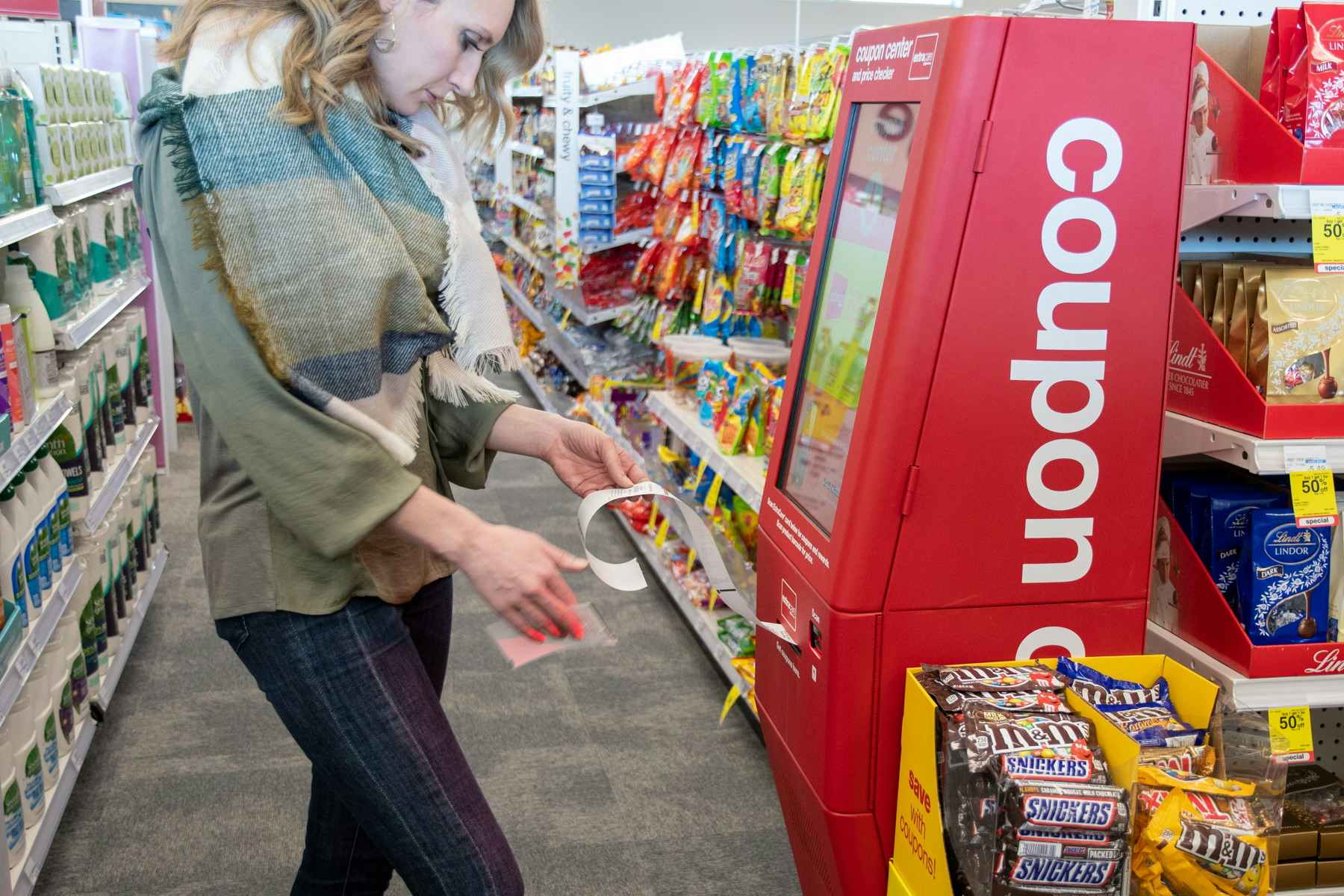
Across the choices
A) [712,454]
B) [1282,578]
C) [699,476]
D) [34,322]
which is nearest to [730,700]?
[712,454]

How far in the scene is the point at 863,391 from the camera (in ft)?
5.64

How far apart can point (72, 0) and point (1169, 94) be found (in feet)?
29.7

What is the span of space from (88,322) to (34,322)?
447mm

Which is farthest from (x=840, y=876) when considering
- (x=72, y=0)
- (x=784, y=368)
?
(x=72, y=0)

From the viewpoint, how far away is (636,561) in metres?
1.67

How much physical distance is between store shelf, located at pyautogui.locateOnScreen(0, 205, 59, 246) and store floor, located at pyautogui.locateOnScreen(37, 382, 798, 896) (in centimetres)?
138

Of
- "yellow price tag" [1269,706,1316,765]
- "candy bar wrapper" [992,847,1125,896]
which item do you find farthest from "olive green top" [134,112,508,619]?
"yellow price tag" [1269,706,1316,765]

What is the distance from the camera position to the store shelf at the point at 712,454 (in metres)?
2.91

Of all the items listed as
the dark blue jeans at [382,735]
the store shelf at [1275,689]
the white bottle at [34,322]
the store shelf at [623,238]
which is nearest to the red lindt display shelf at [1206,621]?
the store shelf at [1275,689]

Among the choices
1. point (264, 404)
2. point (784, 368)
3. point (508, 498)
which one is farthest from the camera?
point (508, 498)

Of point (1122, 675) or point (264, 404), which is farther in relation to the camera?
point (1122, 675)

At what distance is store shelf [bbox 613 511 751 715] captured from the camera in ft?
11.4

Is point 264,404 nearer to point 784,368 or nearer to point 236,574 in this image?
point 236,574

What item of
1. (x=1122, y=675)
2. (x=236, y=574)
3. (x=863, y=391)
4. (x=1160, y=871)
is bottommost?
(x=1160, y=871)
